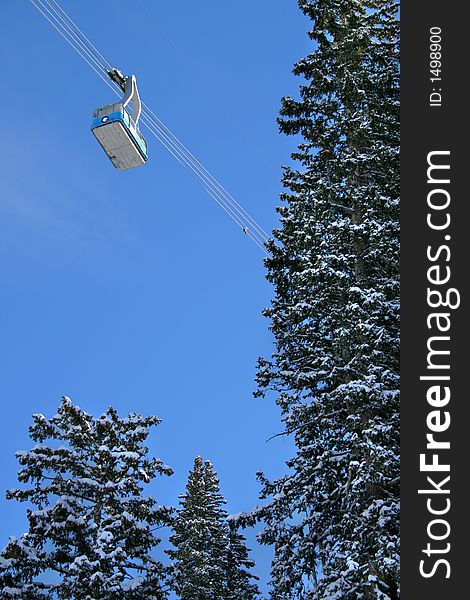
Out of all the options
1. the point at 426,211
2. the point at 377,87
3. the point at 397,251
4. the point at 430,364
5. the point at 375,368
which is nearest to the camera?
the point at 430,364

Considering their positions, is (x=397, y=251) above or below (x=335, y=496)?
above

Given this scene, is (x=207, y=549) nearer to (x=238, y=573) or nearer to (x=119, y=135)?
(x=238, y=573)

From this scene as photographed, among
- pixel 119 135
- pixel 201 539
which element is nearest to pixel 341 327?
pixel 119 135

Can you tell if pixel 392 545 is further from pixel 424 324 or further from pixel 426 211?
pixel 426 211

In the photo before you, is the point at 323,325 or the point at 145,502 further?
the point at 145,502

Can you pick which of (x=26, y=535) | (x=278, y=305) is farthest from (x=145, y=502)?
(x=278, y=305)

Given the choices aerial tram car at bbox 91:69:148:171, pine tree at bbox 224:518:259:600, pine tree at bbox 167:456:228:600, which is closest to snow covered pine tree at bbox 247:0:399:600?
aerial tram car at bbox 91:69:148:171

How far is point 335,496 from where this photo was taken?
13484 mm

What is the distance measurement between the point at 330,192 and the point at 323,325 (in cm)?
323

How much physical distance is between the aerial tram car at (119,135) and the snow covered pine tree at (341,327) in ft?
12.3

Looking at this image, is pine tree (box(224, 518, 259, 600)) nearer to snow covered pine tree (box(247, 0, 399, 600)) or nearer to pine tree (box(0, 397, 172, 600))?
pine tree (box(0, 397, 172, 600))

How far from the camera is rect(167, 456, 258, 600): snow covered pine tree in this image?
88.0 ft

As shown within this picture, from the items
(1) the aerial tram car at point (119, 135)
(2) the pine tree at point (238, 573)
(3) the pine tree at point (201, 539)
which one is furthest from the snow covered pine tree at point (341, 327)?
(2) the pine tree at point (238, 573)

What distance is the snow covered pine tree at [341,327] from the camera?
11.9m
